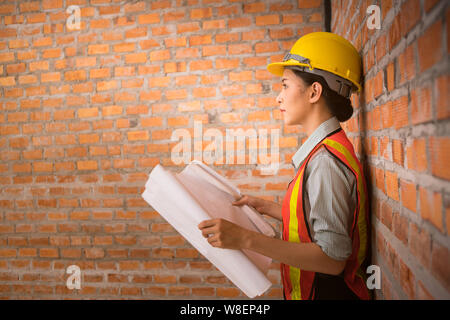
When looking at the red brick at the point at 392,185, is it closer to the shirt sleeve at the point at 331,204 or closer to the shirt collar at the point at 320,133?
the shirt sleeve at the point at 331,204

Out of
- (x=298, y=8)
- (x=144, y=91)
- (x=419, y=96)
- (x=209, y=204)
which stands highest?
(x=298, y=8)

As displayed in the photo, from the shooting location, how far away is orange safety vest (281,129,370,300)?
91 cm

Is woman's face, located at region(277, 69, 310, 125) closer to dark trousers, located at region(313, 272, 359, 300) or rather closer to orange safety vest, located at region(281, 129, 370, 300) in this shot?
orange safety vest, located at region(281, 129, 370, 300)

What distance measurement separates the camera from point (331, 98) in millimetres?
1044

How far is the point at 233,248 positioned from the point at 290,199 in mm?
231

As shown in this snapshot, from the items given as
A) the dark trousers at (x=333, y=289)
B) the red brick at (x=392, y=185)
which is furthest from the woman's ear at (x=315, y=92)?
the dark trousers at (x=333, y=289)

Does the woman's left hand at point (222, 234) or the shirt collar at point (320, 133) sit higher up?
the shirt collar at point (320, 133)

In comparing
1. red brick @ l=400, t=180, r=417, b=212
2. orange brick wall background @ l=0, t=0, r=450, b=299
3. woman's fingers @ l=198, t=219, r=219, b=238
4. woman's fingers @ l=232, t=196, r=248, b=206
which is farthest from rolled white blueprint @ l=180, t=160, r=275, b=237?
orange brick wall background @ l=0, t=0, r=450, b=299

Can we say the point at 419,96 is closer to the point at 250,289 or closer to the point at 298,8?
the point at 250,289

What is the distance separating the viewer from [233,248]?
0.89 m

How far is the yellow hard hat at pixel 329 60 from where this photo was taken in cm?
99

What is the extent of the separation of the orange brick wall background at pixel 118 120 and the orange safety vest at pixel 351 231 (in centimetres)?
113
